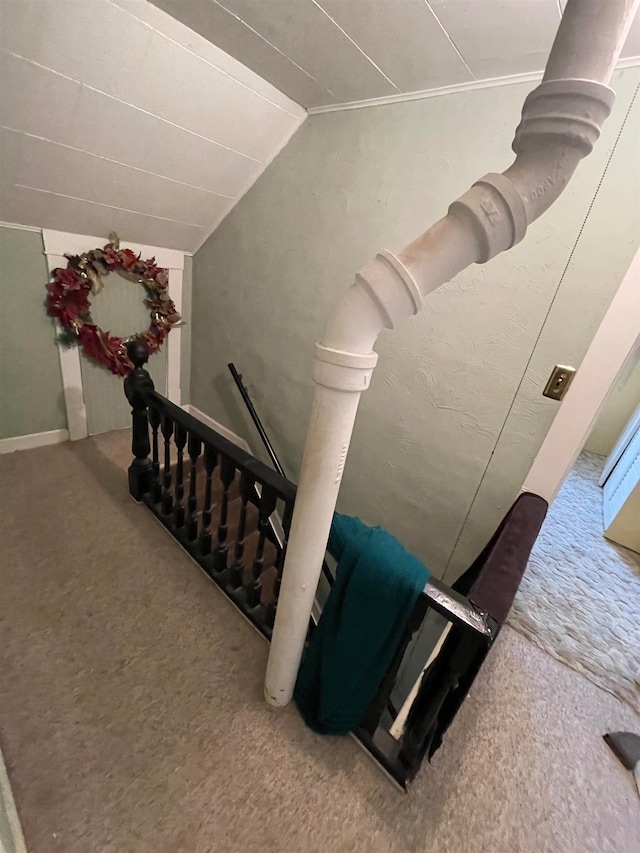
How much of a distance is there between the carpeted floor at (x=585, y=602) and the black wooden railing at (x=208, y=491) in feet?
4.09

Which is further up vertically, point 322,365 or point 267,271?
point 267,271

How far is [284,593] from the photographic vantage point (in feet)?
3.32

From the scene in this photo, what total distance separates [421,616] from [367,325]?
0.74 metres

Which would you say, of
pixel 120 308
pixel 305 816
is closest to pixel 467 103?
pixel 120 308

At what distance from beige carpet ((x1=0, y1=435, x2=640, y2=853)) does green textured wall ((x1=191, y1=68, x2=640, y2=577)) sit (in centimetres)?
74

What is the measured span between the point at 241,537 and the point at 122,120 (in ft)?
5.94

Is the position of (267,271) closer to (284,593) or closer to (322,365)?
(322,365)

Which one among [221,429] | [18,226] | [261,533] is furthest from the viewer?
[221,429]

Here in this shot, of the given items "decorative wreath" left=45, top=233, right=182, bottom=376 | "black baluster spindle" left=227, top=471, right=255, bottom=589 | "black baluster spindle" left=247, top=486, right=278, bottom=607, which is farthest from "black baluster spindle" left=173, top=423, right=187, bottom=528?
"decorative wreath" left=45, top=233, right=182, bottom=376

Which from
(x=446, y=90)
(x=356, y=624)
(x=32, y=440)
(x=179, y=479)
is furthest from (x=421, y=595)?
(x=32, y=440)

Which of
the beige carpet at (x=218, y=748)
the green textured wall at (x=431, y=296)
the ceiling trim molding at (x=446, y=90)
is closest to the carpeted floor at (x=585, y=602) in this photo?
the beige carpet at (x=218, y=748)

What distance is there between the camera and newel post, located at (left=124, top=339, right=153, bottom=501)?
161 cm

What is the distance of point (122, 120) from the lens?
59.0 inches

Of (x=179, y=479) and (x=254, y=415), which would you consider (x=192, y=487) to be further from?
(x=254, y=415)
